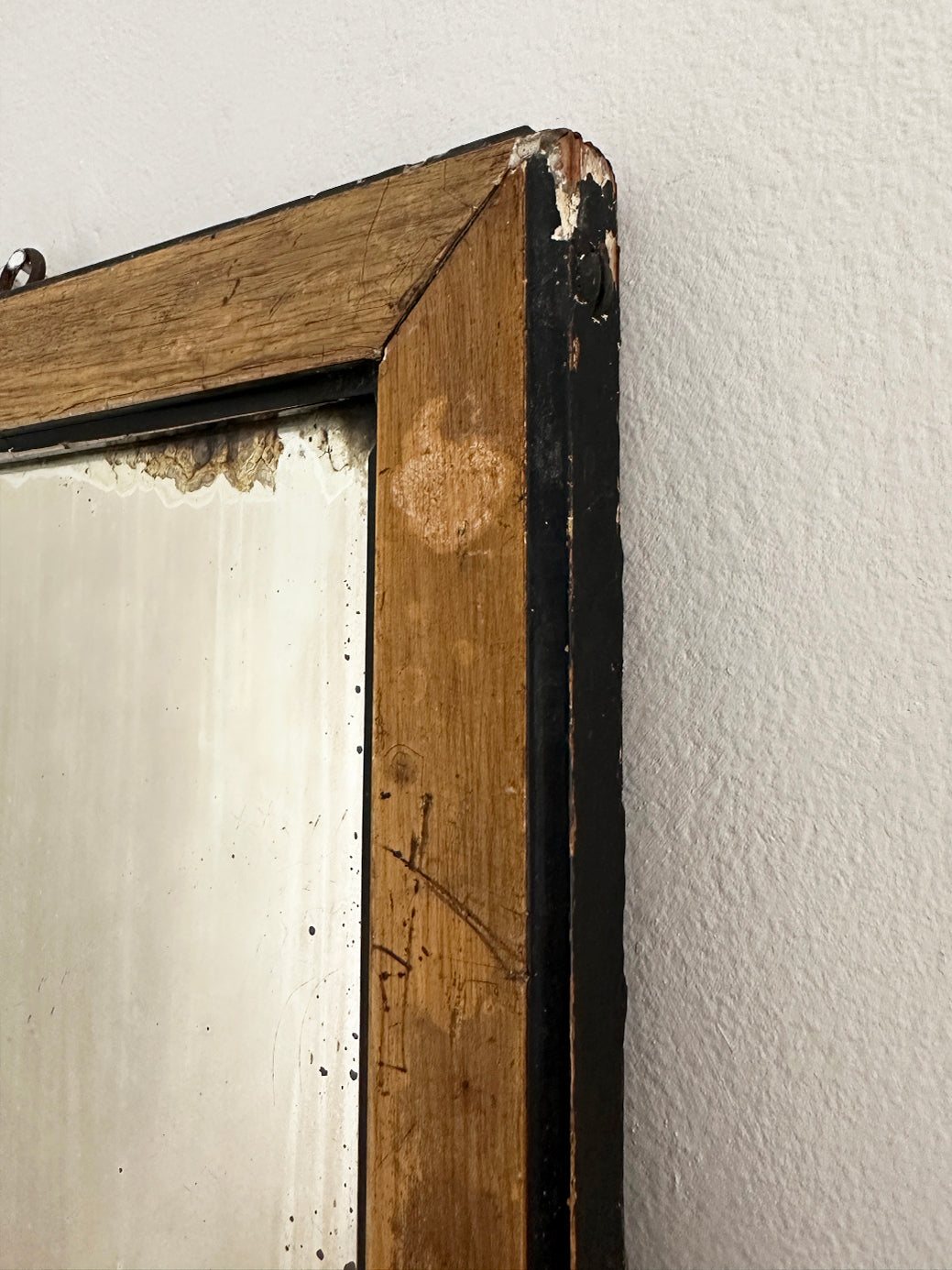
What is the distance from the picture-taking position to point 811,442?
0.43 m

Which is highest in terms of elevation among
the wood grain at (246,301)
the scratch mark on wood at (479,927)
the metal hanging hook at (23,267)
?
the metal hanging hook at (23,267)

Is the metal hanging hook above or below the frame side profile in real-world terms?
above

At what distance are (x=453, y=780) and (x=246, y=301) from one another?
9.8 inches

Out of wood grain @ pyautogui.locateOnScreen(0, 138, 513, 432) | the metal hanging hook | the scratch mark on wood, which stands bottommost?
the scratch mark on wood

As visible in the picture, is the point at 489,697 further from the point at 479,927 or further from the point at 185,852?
the point at 185,852

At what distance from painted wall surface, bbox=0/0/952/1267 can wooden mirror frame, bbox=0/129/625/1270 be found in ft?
0.14

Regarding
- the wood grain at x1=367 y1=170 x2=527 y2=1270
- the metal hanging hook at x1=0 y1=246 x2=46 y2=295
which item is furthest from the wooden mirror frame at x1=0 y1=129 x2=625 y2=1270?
the metal hanging hook at x1=0 y1=246 x2=46 y2=295

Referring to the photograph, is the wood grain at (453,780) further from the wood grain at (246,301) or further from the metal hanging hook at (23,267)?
the metal hanging hook at (23,267)

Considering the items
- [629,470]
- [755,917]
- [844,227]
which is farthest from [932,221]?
[755,917]

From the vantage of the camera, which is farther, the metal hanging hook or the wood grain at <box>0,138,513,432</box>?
the metal hanging hook

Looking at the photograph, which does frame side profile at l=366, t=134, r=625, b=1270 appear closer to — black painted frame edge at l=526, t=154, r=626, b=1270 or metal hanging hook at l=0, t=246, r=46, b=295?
black painted frame edge at l=526, t=154, r=626, b=1270

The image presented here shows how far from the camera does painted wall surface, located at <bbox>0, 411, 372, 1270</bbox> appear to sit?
0.46m

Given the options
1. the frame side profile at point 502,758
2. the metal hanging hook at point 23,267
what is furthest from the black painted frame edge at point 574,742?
the metal hanging hook at point 23,267

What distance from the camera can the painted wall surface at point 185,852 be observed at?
1.52 feet
